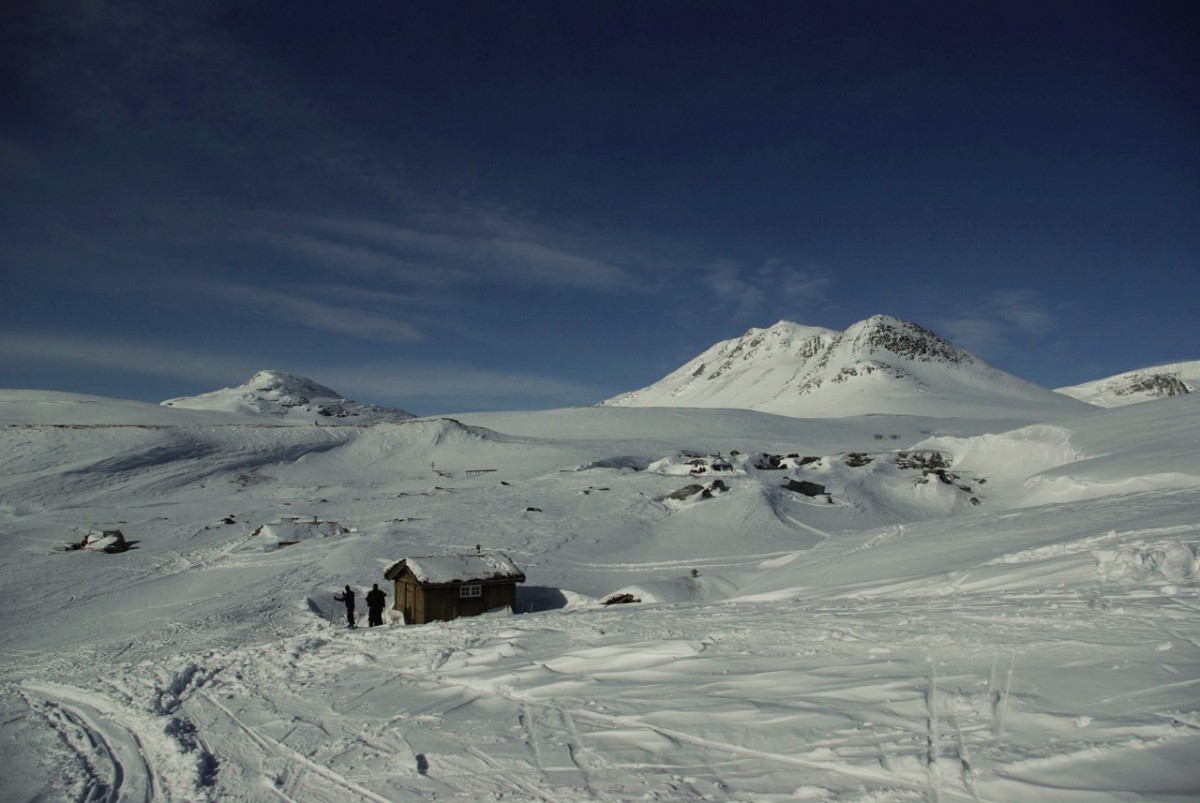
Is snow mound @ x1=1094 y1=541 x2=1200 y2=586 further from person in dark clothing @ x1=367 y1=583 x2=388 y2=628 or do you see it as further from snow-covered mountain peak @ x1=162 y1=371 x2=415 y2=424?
snow-covered mountain peak @ x1=162 y1=371 x2=415 y2=424

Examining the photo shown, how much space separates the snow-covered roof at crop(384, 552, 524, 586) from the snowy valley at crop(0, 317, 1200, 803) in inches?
74.0

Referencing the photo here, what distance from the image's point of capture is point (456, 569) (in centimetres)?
2089

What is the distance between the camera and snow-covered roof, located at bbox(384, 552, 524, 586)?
2023 cm

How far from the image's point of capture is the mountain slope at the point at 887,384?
115312 mm

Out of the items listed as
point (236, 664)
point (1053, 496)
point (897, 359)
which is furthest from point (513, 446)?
point (897, 359)

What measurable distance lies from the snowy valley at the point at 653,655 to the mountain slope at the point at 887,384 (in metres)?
82.4

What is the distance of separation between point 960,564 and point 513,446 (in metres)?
51.4

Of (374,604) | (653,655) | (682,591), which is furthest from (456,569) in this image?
(653,655)

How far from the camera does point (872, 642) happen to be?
8109 millimetres

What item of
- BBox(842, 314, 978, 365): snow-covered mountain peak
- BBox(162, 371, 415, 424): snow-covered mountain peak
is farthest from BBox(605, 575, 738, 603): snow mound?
BBox(162, 371, 415, 424): snow-covered mountain peak

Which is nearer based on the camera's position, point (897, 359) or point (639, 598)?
point (639, 598)

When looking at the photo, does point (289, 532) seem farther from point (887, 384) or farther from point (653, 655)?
point (887, 384)

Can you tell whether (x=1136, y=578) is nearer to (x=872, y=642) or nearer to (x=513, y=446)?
(x=872, y=642)

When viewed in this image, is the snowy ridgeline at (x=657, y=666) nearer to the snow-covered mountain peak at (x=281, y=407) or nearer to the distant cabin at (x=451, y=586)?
the distant cabin at (x=451, y=586)
